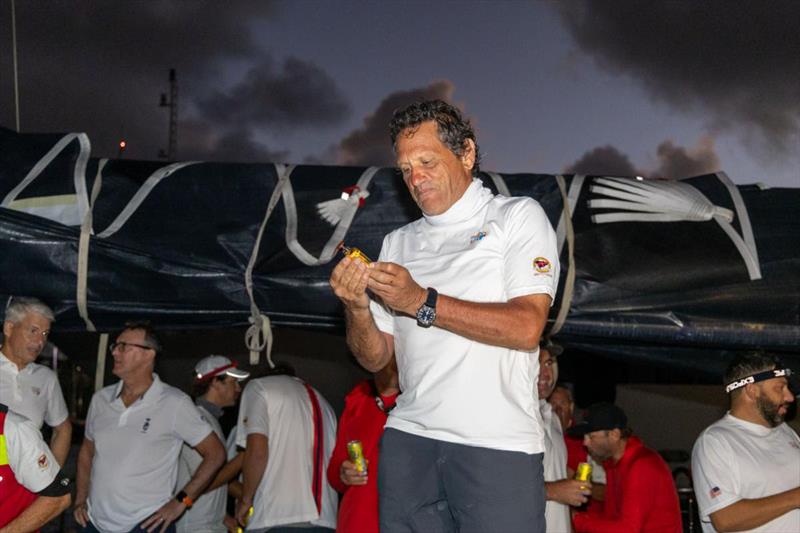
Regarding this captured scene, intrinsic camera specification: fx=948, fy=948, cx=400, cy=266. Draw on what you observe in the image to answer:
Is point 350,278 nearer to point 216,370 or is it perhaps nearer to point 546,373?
point 546,373

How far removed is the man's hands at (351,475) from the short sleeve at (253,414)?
157 cm

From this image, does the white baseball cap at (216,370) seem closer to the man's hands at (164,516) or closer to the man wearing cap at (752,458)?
the man's hands at (164,516)

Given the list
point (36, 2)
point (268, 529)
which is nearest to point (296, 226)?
point (268, 529)

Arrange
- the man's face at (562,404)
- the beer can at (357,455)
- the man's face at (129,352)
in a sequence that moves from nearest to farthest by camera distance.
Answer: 1. the beer can at (357,455)
2. the man's face at (129,352)
3. the man's face at (562,404)

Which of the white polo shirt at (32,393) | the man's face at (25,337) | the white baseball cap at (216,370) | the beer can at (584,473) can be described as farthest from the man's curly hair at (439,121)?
the white baseball cap at (216,370)

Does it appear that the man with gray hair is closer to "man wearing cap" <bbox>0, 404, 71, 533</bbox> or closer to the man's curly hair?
"man wearing cap" <bbox>0, 404, 71, 533</bbox>

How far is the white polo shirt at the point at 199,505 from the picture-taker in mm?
6078

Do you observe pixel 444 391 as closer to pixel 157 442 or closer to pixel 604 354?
pixel 604 354

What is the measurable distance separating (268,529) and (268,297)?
181 centimetres

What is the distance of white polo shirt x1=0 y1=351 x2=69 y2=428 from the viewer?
16.8 feet

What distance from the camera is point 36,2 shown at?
513 inches

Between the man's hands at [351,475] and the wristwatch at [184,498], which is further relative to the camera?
the wristwatch at [184,498]

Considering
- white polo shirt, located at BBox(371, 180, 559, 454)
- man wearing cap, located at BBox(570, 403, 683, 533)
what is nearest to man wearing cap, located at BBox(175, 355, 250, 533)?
man wearing cap, located at BBox(570, 403, 683, 533)

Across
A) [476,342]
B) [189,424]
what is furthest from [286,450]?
[476,342]
